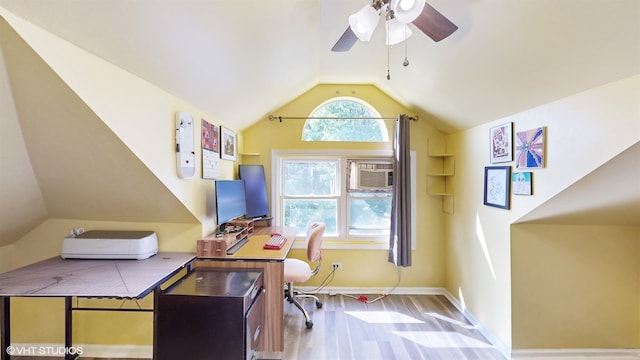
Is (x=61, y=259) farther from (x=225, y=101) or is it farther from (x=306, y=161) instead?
(x=306, y=161)

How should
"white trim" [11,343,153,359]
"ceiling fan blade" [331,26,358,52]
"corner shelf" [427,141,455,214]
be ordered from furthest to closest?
"corner shelf" [427,141,455,214] → "white trim" [11,343,153,359] → "ceiling fan blade" [331,26,358,52]

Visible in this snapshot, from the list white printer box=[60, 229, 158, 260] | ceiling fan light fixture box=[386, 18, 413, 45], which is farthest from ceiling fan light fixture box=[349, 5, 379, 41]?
white printer box=[60, 229, 158, 260]

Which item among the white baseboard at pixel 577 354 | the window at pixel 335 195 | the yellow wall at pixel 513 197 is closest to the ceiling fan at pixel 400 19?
the yellow wall at pixel 513 197

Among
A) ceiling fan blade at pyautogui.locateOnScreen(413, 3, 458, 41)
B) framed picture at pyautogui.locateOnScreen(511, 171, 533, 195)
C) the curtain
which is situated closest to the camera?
ceiling fan blade at pyautogui.locateOnScreen(413, 3, 458, 41)

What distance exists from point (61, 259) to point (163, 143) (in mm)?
1135

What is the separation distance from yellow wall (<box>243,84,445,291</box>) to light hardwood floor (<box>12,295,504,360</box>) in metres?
0.27

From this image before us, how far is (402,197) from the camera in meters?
2.96

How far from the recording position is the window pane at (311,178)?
336 centimetres

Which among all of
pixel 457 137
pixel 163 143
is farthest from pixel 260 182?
pixel 457 137

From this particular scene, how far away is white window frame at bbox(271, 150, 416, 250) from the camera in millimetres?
3225

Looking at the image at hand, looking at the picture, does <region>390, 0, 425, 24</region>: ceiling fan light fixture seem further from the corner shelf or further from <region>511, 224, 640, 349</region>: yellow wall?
the corner shelf

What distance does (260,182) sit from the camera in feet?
9.84

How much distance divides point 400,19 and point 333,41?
1.10 meters

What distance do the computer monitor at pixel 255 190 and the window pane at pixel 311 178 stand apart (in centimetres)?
41
